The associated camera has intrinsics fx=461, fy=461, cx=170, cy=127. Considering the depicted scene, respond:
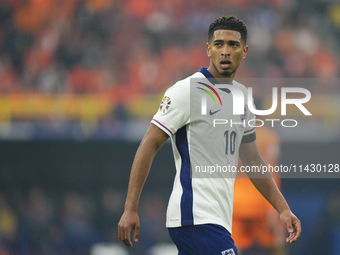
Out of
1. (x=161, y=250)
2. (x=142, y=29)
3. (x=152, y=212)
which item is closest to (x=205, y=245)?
(x=161, y=250)

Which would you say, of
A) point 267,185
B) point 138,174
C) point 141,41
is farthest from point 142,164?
point 141,41

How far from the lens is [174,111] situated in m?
2.11

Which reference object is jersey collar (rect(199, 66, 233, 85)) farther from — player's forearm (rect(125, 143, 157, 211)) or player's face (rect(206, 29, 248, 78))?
player's forearm (rect(125, 143, 157, 211))

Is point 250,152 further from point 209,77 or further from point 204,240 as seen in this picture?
point 204,240

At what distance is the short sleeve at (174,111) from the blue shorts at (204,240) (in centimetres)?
45

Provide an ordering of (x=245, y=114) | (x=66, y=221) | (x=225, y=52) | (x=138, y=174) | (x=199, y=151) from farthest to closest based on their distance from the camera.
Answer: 1. (x=66, y=221)
2. (x=245, y=114)
3. (x=225, y=52)
4. (x=199, y=151)
5. (x=138, y=174)

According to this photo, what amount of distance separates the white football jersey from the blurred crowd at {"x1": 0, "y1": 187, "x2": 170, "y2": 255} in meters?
2.30

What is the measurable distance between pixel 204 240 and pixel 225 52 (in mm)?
907

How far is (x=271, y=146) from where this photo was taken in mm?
7891

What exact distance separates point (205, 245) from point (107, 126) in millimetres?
6606

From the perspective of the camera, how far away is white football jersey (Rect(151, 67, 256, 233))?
2.09 metres

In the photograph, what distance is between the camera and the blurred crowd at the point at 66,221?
14.8ft

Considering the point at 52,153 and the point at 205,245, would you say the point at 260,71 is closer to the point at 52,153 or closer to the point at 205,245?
the point at 52,153

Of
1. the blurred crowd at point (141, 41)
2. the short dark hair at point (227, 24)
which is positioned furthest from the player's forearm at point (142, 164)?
the blurred crowd at point (141, 41)
